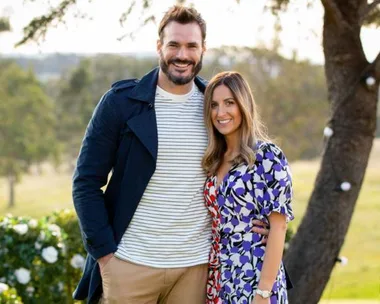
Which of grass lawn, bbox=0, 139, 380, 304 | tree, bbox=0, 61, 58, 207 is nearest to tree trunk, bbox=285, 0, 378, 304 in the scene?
grass lawn, bbox=0, 139, 380, 304

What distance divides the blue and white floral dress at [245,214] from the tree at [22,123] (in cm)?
3766

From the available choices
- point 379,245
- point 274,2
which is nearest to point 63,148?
point 379,245

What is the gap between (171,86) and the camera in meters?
3.80

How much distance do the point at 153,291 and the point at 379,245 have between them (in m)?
31.3

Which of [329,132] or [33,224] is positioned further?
[329,132]

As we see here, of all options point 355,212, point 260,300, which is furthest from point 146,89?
point 355,212

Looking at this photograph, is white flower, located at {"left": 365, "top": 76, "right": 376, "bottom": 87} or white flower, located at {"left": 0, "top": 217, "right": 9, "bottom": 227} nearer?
white flower, located at {"left": 0, "top": 217, "right": 9, "bottom": 227}

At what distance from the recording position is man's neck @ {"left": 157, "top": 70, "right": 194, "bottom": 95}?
380cm

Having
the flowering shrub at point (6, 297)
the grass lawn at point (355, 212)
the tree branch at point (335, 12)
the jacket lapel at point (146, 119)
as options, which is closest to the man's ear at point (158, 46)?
the jacket lapel at point (146, 119)

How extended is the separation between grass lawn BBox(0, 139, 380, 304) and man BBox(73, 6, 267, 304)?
1393cm

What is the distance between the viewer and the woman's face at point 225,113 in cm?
366

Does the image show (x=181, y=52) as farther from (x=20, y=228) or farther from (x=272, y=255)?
(x=20, y=228)

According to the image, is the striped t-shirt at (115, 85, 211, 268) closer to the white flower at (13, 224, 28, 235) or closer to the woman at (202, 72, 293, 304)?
the woman at (202, 72, 293, 304)

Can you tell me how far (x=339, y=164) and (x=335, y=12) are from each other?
42.6 inches
